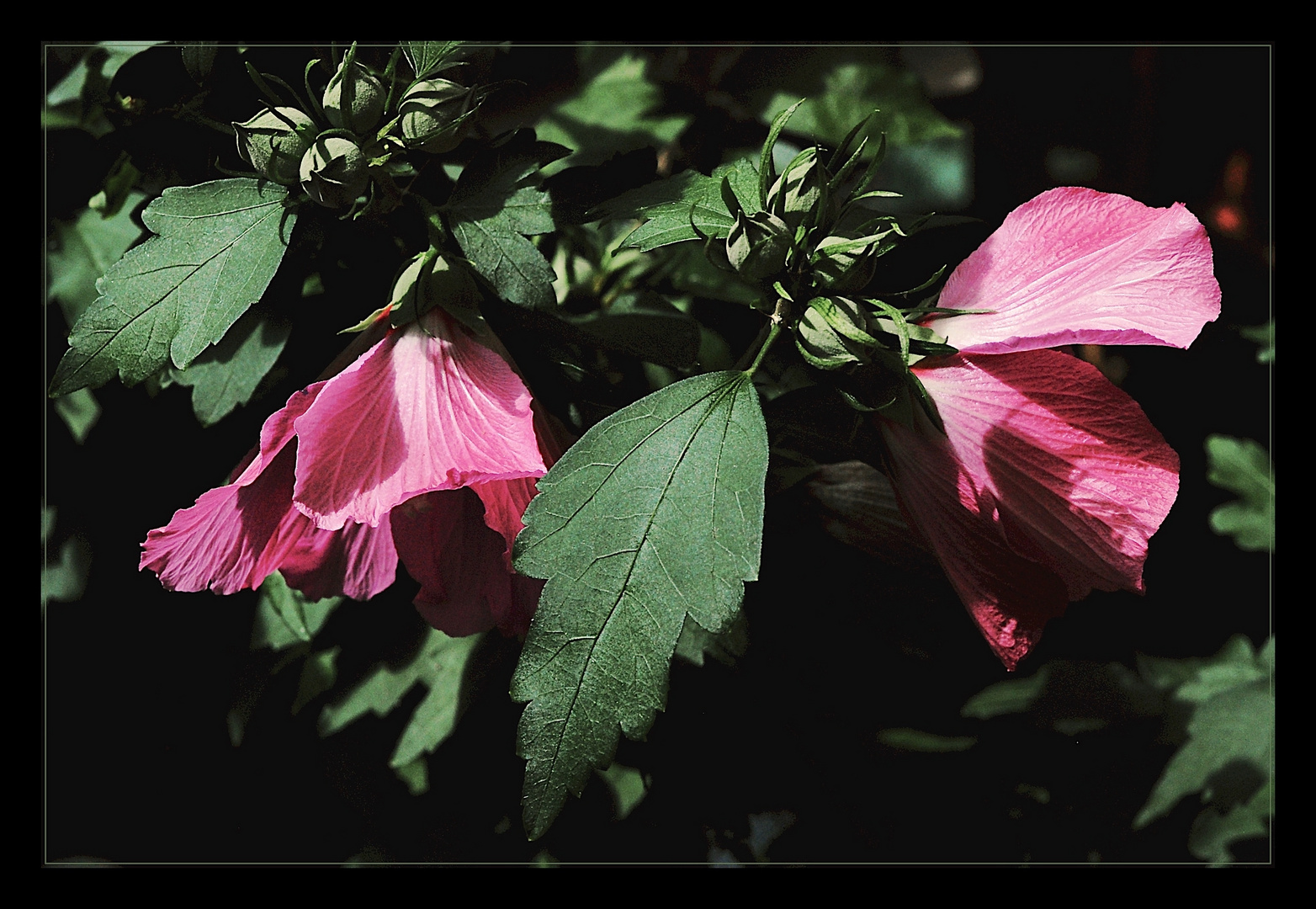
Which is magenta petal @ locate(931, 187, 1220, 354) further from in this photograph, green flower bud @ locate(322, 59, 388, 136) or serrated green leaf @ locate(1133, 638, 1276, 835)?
serrated green leaf @ locate(1133, 638, 1276, 835)

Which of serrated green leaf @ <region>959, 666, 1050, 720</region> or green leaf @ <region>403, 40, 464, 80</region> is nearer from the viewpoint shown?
green leaf @ <region>403, 40, 464, 80</region>

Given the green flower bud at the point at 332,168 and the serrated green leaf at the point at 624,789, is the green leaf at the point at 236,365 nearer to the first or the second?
the green flower bud at the point at 332,168

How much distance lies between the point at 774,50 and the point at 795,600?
0.61 m

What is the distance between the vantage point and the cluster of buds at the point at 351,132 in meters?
0.58

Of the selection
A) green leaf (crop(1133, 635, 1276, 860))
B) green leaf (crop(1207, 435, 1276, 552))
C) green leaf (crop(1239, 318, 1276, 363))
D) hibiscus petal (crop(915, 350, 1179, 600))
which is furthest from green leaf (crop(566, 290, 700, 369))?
green leaf (crop(1207, 435, 1276, 552))

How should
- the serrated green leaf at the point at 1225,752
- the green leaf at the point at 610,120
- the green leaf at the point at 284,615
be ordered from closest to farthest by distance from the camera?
the green leaf at the point at 284,615, the green leaf at the point at 610,120, the serrated green leaf at the point at 1225,752

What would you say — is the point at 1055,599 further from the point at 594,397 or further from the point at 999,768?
the point at 999,768

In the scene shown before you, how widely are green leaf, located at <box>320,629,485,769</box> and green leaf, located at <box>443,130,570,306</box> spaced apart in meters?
0.33

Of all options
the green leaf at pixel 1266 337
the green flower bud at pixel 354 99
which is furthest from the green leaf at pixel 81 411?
the green leaf at pixel 1266 337

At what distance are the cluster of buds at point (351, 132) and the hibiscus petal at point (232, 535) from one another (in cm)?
12

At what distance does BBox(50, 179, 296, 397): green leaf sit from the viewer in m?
0.60

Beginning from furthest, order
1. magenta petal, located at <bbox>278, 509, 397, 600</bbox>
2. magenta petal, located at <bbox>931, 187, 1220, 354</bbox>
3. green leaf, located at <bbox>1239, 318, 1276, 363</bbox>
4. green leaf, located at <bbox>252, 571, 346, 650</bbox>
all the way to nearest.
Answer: green leaf, located at <bbox>1239, 318, 1276, 363</bbox> < green leaf, located at <bbox>252, 571, 346, 650</bbox> < magenta petal, located at <bbox>278, 509, 397, 600</bbox> < magenta petal, located at <bbox>931, 187, 1220, 354</bbox>

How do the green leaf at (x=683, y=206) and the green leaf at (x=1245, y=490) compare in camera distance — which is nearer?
the green leaf at (x=683, y=206)

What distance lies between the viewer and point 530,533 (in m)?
0.57
